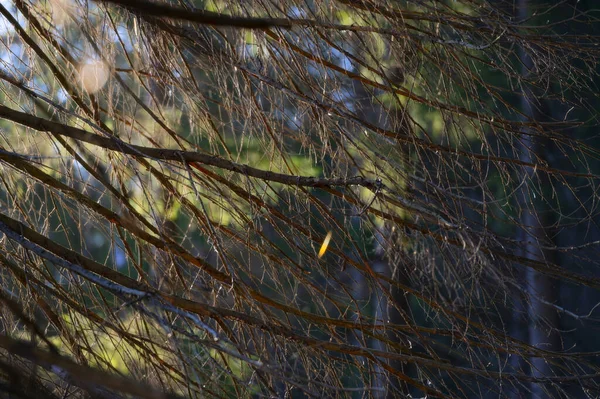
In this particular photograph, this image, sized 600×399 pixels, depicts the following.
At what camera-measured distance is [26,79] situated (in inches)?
91.0

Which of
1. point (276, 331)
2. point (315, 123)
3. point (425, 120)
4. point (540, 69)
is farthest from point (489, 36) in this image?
point (425, 120)

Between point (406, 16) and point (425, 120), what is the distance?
140 inches

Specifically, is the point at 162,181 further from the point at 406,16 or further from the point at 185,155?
the point at 406,16

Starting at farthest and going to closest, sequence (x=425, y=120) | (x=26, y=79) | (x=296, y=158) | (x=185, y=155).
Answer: (x=425, y=120) → (x=296, y=158) → (x=26, y=79) → (x=185, y=155)

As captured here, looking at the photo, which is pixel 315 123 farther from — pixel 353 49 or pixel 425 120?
pixel 425 120

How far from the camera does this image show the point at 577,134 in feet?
21.3

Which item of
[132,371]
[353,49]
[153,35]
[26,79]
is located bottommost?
[132,371]

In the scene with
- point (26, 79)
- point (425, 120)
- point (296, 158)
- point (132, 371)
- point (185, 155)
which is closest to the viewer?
point (185, 155)

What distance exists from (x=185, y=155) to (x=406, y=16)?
959 mm

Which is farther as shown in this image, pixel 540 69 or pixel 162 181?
pixel 540 69

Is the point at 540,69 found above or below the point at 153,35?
above

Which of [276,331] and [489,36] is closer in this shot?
[276,331]

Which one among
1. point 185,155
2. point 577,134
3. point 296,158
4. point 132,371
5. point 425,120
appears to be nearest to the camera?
point 185,155

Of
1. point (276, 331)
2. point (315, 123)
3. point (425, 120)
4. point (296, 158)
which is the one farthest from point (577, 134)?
point (276, 331)
